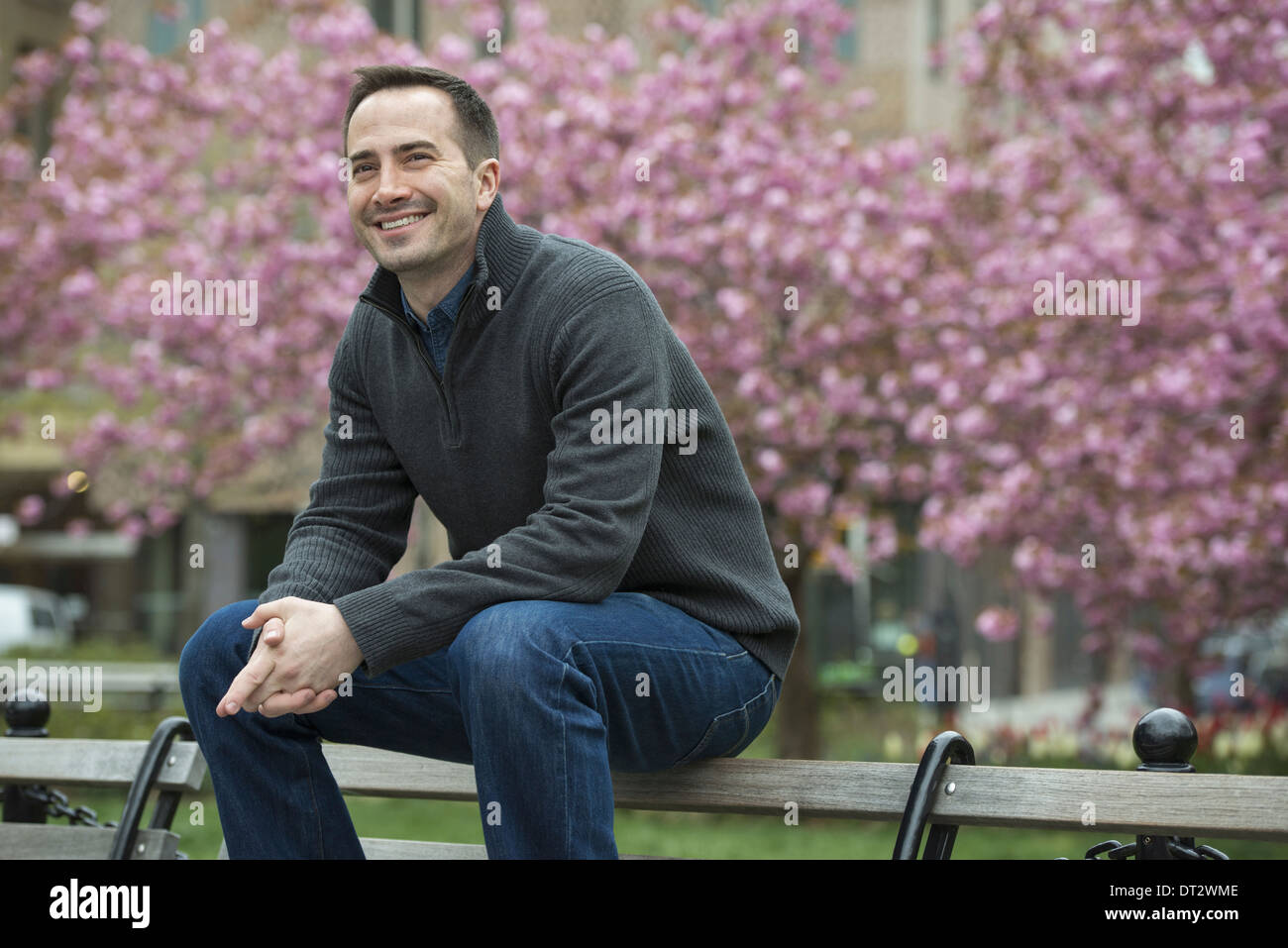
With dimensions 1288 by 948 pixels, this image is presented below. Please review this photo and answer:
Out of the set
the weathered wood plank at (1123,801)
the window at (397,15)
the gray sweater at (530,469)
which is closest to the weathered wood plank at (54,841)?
the gray sweater at (530,469)

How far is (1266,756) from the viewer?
1004 centimetres

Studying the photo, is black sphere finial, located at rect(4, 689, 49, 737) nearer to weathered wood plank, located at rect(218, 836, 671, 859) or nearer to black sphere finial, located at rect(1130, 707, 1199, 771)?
weathered wood plank, located at rect(218, 836, 671, 859)

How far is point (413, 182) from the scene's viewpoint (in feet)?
9.37

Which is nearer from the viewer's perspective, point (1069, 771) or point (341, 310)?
point (1069, 771)

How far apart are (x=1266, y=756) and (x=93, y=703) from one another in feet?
24.4

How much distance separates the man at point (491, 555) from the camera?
243cm

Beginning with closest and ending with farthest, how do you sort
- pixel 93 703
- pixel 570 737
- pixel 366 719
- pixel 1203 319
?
1. pixel 570 737
2. pixel 366 719
3. pixel 1203 319
4. pixel 93 703

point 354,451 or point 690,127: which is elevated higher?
point 690,127

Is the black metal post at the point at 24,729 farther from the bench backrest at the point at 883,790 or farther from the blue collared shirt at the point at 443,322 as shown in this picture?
the blue collared shirt at the point at 443,322

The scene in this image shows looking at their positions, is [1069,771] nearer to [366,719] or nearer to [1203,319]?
[366,719]

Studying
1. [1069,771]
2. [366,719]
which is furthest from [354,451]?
[1069,771]

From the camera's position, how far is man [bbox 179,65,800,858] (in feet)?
7.98

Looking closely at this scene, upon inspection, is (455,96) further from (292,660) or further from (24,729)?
(24,729)

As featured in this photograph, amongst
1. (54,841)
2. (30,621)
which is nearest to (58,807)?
(54,841)
